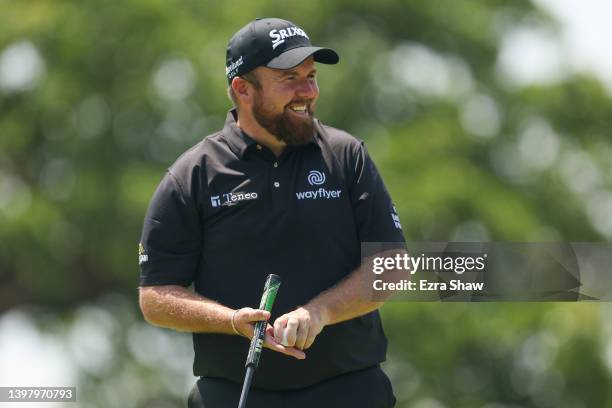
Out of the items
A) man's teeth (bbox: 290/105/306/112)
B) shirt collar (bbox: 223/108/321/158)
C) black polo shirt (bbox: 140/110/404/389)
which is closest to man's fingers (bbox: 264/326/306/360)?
black polo shirt (bbox: 140/110/404/389)

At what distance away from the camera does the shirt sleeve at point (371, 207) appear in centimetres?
841

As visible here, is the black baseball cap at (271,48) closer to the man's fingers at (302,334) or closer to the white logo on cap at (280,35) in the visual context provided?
the white logo on cap at (280,35)

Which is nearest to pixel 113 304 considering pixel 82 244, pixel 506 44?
pixel 82 244

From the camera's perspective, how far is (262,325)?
797cm

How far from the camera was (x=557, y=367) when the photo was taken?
20578mm

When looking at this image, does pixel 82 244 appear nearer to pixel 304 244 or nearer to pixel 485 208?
pixel 485 208

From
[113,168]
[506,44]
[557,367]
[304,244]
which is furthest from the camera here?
[506,44]

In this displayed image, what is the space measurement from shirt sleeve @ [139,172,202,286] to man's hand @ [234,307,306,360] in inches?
21.0

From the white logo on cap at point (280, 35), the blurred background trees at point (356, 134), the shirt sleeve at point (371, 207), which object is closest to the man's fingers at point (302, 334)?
the shirt sleeve at point (371, 207)

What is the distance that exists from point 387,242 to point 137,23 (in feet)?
48.9

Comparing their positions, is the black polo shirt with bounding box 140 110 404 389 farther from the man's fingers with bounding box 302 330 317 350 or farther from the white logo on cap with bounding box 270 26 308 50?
the white logo on cap with bounding box 270 26 308 50

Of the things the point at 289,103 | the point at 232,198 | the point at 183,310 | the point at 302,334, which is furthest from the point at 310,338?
the point at 289,103

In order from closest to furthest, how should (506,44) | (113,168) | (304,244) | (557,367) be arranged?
1. (304,244)
2. (557,367)
3. (113,168)
4. (506,44)

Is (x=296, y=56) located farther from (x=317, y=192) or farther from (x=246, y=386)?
(x=246, y=386)
